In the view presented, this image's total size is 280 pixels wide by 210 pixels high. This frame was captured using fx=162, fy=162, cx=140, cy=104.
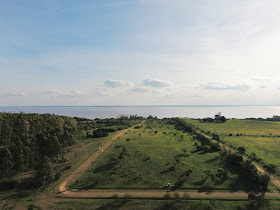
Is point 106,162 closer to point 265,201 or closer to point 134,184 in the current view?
point 134,184

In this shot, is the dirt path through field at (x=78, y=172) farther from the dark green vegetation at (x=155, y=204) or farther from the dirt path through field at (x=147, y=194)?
the dark green vegetation at (x=155, y=204)

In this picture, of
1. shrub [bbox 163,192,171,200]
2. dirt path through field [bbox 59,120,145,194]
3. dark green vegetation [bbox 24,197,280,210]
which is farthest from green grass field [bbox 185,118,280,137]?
shrub [bbox 163,192,171,200]

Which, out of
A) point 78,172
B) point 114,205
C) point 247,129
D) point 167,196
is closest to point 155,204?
point 167,196

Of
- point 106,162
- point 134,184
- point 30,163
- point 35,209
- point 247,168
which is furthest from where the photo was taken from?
point 106,162

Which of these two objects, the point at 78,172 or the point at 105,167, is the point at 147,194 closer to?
the point at 105,167

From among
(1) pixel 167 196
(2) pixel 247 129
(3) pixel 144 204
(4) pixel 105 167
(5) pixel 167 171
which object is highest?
(2) pixel 247 129

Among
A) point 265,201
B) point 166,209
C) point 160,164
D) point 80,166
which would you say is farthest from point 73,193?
point 265,201

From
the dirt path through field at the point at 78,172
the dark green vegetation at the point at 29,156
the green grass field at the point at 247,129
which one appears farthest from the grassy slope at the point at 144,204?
the green grass field at the point at 247,129

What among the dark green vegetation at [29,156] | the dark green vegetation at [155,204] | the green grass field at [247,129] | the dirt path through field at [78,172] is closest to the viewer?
the dark green vegetation at [155,204]

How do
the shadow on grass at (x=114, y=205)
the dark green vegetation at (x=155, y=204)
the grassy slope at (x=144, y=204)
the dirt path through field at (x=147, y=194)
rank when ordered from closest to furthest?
the dark green vegetation at (x=155, y=204), the grassy slope at (x=144, y=204), the shadow on grass at (x=114, y=205), the dirt path through field at (x=147, y=194)

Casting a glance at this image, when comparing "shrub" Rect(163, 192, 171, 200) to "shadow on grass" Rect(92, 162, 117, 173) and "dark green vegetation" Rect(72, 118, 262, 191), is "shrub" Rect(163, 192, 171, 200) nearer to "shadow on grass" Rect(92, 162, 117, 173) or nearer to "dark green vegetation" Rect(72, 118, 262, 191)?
"dark green vegetation" Rect(72, 118, 262, 191)

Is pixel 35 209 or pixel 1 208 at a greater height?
pixel 35 209
